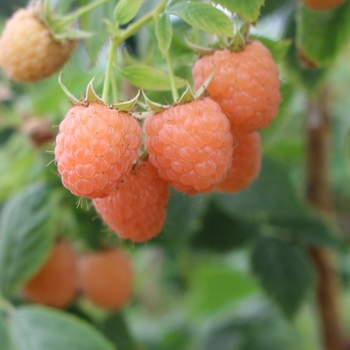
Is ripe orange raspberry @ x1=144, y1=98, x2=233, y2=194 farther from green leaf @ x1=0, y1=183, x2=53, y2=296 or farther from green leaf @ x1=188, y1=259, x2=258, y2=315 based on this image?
green leaf @ x1=188, y1=259, x2=258, y2=315

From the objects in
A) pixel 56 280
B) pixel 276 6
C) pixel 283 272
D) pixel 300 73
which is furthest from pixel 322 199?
pixel 56 280

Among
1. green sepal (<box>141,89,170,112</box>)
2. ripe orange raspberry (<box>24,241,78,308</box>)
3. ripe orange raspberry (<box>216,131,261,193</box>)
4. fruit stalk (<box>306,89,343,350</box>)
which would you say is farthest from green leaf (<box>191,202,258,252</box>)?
green sepal (<box>141,89,170,112</box>)

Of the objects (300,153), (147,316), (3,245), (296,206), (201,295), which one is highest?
(3,245)

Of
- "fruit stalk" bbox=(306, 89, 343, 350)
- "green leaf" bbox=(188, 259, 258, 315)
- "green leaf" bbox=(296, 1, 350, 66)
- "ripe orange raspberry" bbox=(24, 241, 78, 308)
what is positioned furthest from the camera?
"green leaf" bbox=(188, 259, 258, 315)

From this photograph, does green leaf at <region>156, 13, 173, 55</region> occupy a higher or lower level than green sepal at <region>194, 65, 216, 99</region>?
higher

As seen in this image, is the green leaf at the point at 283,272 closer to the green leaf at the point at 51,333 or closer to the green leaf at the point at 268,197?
the green leaf at the point at 268,197

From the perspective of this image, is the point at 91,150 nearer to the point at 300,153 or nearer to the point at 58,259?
the point at 58,259

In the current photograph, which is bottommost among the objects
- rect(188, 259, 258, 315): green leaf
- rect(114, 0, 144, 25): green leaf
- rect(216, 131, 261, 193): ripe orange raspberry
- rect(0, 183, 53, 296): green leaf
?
rect(188, 259, 258, 315): green leaf

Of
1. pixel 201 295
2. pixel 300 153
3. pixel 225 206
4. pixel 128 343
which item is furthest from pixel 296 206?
pixel 201 295
